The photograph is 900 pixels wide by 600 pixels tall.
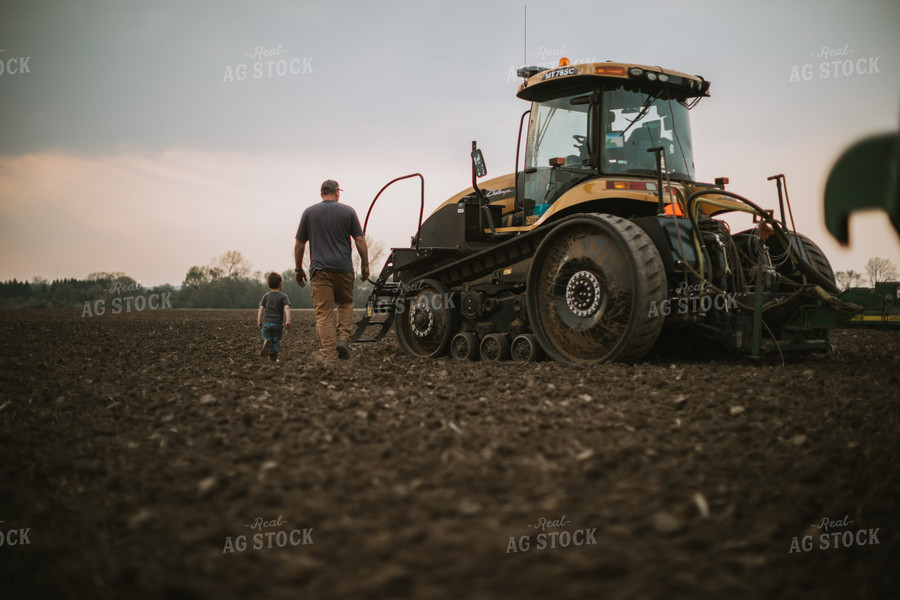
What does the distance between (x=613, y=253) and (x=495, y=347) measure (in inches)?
80.3

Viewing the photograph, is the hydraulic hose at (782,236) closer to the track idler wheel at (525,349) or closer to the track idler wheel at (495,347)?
the track idler wheel at (525,349)

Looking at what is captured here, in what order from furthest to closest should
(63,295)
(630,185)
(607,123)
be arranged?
(63,295)
(607,123)
(630,185)

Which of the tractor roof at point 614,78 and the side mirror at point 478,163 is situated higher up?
the tractor roof at point 614,78

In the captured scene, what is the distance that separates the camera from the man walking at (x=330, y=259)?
789cm

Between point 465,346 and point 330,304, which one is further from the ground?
point 330,304

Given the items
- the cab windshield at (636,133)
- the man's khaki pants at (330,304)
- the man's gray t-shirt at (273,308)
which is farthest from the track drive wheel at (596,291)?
the man's gray t-shirt at (273,308)

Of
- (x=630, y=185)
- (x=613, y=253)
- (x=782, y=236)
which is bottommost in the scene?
(x=613, y=253)

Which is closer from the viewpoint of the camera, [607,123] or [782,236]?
[782,236]

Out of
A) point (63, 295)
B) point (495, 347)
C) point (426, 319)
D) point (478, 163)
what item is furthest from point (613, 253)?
point (63, 295)

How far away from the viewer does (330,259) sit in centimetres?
787

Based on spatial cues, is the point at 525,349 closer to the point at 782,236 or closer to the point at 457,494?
the point at 782,236

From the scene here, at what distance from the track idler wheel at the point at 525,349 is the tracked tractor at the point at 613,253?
19 mm

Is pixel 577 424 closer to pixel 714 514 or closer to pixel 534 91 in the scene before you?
pixel 714 514

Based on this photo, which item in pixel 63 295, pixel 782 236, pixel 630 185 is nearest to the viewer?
pixel 630 185
